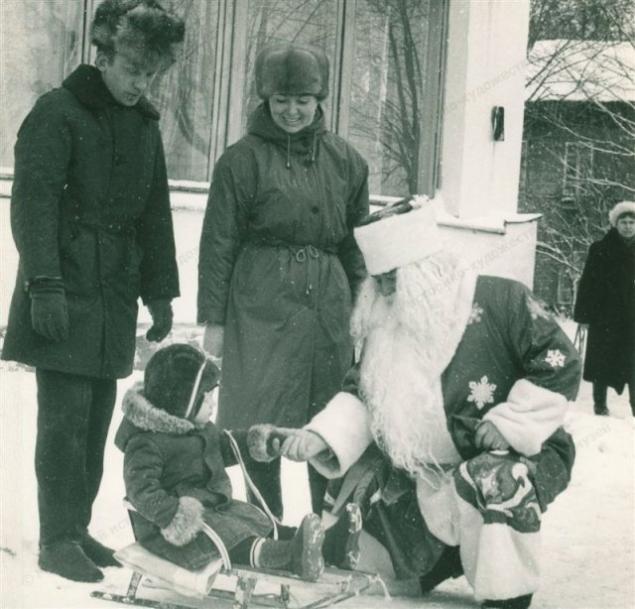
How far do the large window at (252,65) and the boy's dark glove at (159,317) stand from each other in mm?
3741

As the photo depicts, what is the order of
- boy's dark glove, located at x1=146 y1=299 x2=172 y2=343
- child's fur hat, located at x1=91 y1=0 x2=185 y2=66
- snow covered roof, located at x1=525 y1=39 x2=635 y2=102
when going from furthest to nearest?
snow covered roof, located at x1=525 y1=39 x2=635 y2=102 < boy's dark glove, located at x1=146 y1=299 x2=172 y2=343 < child's fur hat, located at x1=91 y1=0 x2=185 y2=66

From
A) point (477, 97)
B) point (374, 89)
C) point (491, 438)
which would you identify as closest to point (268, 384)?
point (491, 438)

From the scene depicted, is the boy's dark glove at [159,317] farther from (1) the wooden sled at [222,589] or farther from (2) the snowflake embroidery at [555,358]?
(2) the snowflake embroidery at [555,358]

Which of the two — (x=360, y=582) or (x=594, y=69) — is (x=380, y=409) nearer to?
(x=360, y=582)

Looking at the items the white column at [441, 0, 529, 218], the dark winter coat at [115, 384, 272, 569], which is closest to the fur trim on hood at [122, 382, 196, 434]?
the dark winter coat at [115, 384, 272, 569]

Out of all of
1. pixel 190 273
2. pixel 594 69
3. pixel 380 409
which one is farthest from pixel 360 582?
pixel 594 69

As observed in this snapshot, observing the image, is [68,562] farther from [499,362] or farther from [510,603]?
[499,362]

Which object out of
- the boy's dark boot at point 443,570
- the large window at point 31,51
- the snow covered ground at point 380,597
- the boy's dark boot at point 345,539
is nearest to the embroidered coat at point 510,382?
the boy's dark boot at point 345,539

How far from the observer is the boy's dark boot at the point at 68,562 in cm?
329

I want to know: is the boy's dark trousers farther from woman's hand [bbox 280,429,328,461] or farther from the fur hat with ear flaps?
the fur hat with ear flaps

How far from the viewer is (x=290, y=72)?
3748 millimetres

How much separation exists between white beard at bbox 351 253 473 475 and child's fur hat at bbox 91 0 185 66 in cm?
94

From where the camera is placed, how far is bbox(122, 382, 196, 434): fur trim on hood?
3.09 m

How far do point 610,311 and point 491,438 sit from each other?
589cm
